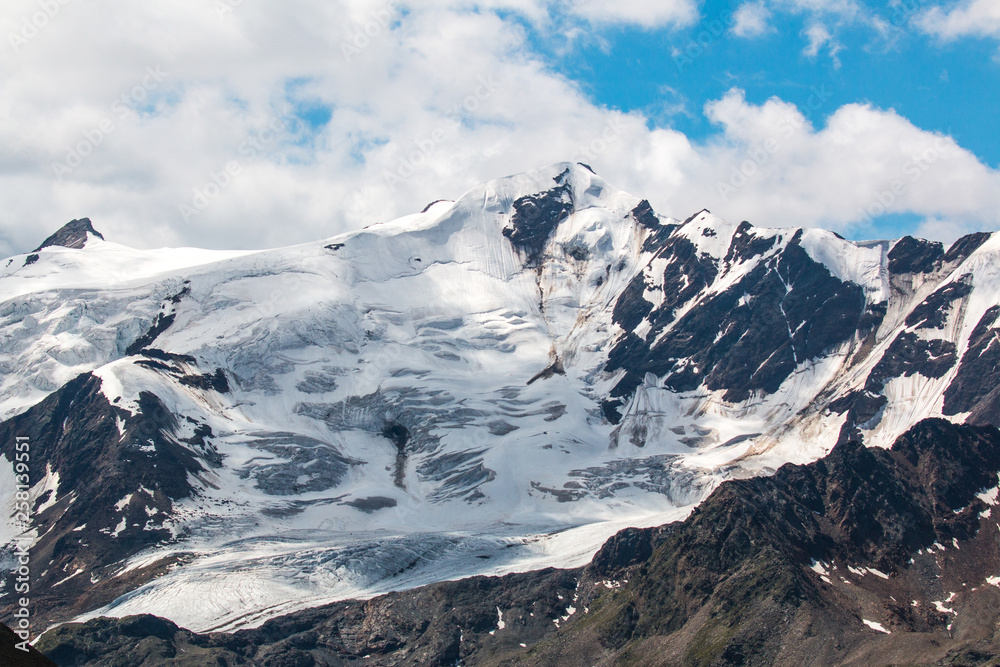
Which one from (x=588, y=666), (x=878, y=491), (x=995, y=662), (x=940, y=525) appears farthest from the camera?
(x=878, y=491)

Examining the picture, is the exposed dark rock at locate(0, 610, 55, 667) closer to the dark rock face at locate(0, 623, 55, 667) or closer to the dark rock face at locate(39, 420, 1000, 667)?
the dark rock face at locate(0, 623, 55, 667)

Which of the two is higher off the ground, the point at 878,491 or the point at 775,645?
the point at 878,491

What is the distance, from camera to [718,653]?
483 ft

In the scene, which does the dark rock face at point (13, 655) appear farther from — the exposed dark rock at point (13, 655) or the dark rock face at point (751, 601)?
the dark rock face at point (751, 601)

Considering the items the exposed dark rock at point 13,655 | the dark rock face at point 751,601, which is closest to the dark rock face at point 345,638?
the dark rock face at point 751,601

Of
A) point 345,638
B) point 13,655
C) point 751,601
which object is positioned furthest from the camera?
point 345,638

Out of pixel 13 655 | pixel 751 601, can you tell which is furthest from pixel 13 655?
pixel 751 601

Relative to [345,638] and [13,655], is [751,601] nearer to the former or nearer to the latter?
[345,638]

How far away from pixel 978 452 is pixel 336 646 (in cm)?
12250

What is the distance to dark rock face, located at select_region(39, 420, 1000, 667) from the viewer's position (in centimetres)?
15000

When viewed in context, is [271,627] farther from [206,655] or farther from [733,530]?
[733,530]

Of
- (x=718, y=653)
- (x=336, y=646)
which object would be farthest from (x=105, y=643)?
(x=718, y=653)

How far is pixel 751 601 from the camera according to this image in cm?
15788

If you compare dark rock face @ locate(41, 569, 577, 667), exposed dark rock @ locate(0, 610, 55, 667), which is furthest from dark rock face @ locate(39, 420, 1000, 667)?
exposed dark rock @ locate(0, 610, 55, 667)
